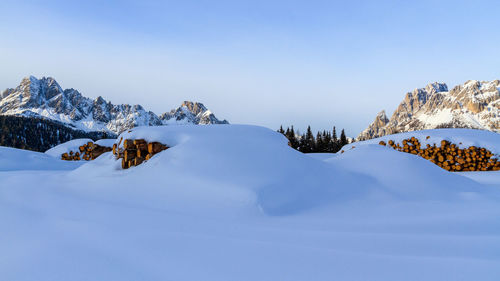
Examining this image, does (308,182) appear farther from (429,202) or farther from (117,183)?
(117,183)

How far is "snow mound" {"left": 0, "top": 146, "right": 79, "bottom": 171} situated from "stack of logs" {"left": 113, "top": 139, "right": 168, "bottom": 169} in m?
4.51

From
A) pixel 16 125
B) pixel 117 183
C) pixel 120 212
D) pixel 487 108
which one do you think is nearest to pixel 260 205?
pixel 120 212

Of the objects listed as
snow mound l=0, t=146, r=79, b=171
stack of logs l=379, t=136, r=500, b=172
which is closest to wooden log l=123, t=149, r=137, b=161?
snow mound l=0, t=146, r=79, b=171

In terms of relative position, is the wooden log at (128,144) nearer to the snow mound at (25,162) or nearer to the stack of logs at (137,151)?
the stack of logs at (137,151)

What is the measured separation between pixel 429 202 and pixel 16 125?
355 ft

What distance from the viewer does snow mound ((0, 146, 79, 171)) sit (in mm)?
6695

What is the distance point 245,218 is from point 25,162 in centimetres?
803

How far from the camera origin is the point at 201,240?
189 centimetres

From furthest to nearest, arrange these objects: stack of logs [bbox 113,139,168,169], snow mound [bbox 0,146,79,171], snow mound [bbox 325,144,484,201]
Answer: snow mound [bbox 0,146,79,171] → stack of logs [bbox 113,139,168,169] → snow mound [bbox 325,144,484,201]

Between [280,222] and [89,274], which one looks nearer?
[89,274]

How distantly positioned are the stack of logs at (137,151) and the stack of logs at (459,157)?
1021cm

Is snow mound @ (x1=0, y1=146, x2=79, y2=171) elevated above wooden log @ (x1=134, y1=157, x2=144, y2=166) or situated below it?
below

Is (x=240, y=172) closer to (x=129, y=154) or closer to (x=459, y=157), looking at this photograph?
(x=129, y=154)

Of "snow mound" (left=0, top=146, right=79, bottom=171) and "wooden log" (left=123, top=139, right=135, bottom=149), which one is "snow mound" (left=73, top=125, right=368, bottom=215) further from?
"snow mound" (left=0, top=146, right=79, bottom=171)
